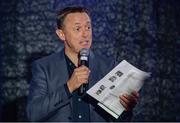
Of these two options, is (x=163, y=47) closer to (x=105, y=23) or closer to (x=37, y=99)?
(x=105, y=23)

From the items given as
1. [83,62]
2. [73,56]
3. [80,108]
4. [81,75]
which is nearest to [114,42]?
[73,56]

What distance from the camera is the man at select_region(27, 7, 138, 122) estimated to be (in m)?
2.51

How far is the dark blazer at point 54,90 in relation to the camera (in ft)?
8.27

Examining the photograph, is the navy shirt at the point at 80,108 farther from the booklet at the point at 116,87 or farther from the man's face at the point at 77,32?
the man's face at the point at 77,32

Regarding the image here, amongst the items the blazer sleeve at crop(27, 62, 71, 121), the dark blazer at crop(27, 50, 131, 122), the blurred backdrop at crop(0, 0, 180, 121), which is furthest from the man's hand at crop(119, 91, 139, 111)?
the blurred backdrop at crop(0, 0, 180, 121)

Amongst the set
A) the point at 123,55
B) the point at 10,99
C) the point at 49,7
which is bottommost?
the point at 10,99

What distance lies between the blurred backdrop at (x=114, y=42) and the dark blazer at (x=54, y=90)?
10.2ft

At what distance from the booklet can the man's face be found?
0.32 metres

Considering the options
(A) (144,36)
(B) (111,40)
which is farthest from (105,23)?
(A) (144,36)

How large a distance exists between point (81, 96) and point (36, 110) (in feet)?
1.07

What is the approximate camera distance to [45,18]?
19.4 ft

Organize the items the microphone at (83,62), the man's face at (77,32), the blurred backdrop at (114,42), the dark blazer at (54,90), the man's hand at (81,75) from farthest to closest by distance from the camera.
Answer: the blurred backdrop at (114,42)
the man's face at (77,32)
the dark blazer at (54,90)
the microphone at (83,62)
the man's hand at (81,75)

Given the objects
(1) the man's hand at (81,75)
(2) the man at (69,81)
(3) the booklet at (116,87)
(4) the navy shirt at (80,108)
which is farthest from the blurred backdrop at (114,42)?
(1) the man's hand at (81,75)

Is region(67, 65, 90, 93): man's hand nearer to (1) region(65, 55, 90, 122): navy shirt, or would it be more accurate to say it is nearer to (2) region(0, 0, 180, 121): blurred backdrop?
(1) region(65, 55, 90, 122): navy shirt
